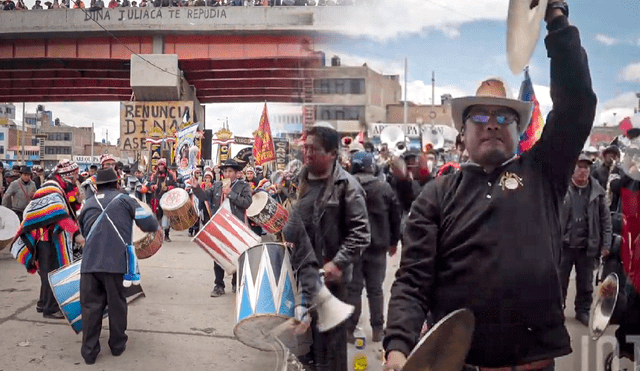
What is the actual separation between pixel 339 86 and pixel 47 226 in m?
5.14

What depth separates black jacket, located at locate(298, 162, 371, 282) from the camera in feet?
11.7

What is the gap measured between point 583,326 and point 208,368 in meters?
3.85

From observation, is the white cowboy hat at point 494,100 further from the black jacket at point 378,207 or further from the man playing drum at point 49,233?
the man playing drum at point 49,233

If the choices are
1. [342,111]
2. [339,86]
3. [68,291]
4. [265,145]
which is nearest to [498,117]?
[339,86]

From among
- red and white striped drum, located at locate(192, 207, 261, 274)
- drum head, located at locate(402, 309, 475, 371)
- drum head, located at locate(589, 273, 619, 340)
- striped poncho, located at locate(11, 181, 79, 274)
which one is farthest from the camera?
striped poncho, located at locate(11, 181, 79, 274)

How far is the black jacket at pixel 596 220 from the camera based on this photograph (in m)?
5.88

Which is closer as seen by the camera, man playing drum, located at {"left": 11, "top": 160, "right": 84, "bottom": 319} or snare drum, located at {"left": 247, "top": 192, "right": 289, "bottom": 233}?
man playing drum, located at {"left": 11, "top": 160, "right": 84, "bottom": 319}

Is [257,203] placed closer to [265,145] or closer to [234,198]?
[234,198]

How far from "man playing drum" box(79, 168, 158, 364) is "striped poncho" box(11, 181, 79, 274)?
0.68m

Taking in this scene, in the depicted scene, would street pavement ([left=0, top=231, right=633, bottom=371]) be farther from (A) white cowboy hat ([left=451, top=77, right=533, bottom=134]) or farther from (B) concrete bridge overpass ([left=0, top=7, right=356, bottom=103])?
(B) concrete bridge overpass ([left=0, top=7, right=356, bottom=103])

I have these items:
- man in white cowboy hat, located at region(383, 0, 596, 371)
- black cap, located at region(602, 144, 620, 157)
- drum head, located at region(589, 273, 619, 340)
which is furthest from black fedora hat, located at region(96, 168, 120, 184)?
black cap, located at region(602, 144, 620, 157)

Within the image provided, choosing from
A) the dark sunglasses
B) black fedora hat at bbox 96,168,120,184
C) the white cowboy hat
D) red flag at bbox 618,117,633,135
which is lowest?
black fedora hat at bbox 96,168,120,184

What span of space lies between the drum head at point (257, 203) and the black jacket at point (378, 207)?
6.70 feet

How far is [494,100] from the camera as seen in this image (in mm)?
2072
